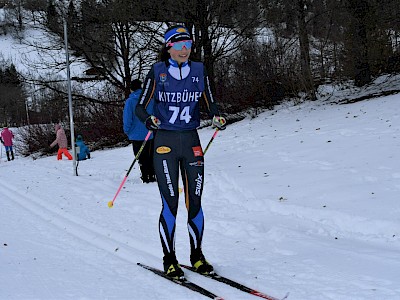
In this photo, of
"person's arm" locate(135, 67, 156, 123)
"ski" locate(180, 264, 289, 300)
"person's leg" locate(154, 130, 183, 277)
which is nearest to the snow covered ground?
"ski" locate(180, 264, 289, 300)

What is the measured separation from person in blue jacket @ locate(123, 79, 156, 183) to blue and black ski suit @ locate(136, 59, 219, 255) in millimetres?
4014

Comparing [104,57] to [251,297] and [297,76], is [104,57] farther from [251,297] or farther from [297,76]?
[251,297]

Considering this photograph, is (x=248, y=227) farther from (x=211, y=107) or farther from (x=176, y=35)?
(x=176, y=35)

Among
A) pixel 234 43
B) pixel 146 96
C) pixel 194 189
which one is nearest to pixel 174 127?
pixel 146 96

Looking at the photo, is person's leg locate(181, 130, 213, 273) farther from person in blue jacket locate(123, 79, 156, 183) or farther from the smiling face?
person in blue jacket locate(123, 79, 156, 183)

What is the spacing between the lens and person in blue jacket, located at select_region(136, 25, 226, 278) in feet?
11.7

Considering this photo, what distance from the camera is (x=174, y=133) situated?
3.60 meters

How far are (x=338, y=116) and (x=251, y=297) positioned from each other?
9209mm

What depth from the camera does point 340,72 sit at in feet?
47.3

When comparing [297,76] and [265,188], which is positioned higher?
[297,76]

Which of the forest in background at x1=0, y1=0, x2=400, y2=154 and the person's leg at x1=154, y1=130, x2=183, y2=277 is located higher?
the forest in background at x1=0, y1=0, x2=400, y2=154

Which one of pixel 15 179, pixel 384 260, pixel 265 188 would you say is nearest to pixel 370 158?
pixel 265 188

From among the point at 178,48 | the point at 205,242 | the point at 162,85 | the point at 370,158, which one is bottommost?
the point at 205,242

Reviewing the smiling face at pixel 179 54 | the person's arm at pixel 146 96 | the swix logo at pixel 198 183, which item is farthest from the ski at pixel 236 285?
the smiling face at pixel 179 54
